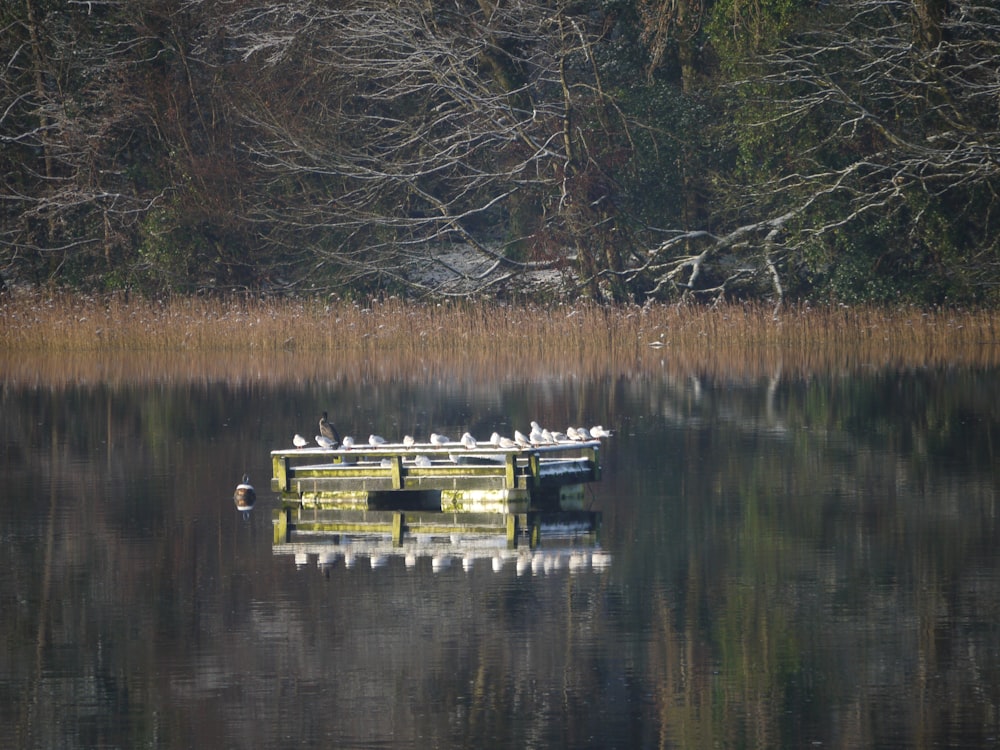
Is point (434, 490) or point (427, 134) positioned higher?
point (427, 134)

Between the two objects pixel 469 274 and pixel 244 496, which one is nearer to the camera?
pixel 244 496

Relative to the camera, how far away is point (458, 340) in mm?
34656

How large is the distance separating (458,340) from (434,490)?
17.4m

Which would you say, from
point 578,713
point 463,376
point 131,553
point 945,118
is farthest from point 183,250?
point 578,713

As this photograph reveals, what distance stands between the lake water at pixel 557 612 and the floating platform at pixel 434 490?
0.36 metres

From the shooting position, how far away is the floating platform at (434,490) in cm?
1612

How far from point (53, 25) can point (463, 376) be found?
1705 centimetres

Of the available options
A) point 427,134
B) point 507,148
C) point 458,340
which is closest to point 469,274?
point 507,148

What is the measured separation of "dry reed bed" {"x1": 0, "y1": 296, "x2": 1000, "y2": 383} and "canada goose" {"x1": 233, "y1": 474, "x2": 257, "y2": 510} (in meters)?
12.3

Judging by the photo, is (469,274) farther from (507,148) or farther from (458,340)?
(458,340)

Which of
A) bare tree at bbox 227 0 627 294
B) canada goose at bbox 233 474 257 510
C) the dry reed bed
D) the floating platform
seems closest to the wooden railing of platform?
the floating platform

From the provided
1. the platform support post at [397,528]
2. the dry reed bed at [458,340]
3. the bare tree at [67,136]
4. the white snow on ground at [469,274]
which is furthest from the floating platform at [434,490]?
the bare tree at [67,136]

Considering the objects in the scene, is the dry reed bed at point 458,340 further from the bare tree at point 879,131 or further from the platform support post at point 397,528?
the platform support post at point 397,528

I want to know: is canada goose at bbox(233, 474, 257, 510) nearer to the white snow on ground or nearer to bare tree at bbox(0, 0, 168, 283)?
the white snow on ground
